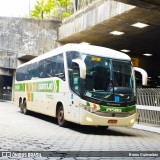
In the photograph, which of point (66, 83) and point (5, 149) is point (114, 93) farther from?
point (5, 149)

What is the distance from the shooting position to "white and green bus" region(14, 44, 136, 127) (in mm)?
12305

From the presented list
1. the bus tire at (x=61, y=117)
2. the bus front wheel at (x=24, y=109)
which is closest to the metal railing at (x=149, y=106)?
the bus tire at (x=61, y=117)

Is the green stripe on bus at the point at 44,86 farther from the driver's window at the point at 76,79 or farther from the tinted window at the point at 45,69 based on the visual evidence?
the driver's window at the point at 76,79

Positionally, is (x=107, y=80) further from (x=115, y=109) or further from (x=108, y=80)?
(x=115, y=109)

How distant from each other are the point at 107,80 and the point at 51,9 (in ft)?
100

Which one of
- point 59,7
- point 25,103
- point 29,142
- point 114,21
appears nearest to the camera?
point 29,142

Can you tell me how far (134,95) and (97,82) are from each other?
166 centimetres

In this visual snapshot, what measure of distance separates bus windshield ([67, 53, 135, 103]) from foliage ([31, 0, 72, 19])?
28373mm

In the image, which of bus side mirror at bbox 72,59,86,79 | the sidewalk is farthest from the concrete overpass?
the sidewalk

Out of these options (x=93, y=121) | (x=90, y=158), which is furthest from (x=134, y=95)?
(x=90, y=158)

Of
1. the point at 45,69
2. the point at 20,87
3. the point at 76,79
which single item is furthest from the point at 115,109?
the point at 20,87

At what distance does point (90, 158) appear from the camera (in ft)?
22.6

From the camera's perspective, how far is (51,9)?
41.6 m

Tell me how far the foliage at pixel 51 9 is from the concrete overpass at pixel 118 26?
15.2m
